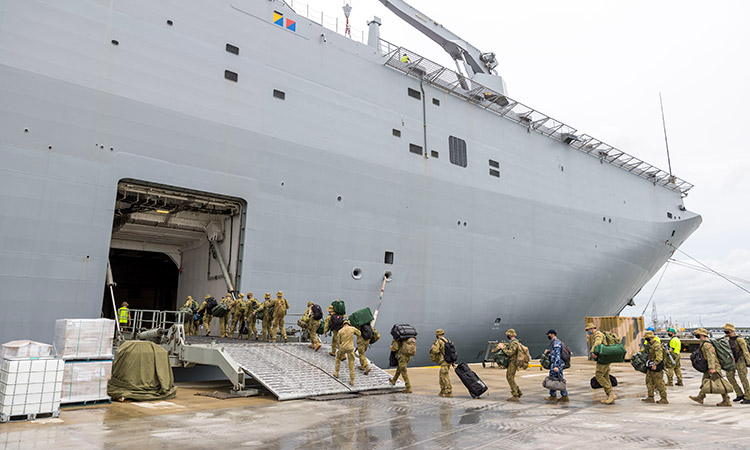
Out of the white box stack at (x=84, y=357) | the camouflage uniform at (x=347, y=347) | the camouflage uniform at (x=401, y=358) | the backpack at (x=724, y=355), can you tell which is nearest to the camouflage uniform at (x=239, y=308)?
the camouflage uniform at (x=347, y=347)

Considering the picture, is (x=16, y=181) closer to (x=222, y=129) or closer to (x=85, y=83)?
(x=85, y=83)

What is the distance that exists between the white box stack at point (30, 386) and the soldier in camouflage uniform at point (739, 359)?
33.5 ft

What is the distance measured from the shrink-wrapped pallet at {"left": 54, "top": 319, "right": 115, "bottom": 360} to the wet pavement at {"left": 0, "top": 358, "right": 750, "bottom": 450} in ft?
2.84

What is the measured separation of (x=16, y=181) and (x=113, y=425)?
603 centimetres

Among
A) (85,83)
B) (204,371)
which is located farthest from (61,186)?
(204,371)

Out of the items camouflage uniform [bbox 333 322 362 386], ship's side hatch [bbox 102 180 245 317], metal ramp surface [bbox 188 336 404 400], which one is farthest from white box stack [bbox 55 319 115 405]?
ship's side hatch [bbox 102 180 245 317]

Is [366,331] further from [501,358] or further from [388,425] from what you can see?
[388,425]

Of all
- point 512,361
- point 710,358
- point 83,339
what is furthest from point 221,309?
point 710,358

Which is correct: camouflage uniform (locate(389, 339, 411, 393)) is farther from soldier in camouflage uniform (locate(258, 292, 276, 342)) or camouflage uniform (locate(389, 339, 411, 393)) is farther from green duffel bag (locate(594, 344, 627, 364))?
green duffel bag (locate(594, 344, 627, 364))

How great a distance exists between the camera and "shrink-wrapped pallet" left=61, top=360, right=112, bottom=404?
7.13 metres

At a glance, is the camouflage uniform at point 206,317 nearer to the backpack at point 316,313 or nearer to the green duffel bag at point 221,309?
the green duffel bag at point 221,309

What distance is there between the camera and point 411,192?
49.8ft

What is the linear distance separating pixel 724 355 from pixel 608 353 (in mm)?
1882

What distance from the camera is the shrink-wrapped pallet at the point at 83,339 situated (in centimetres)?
740
